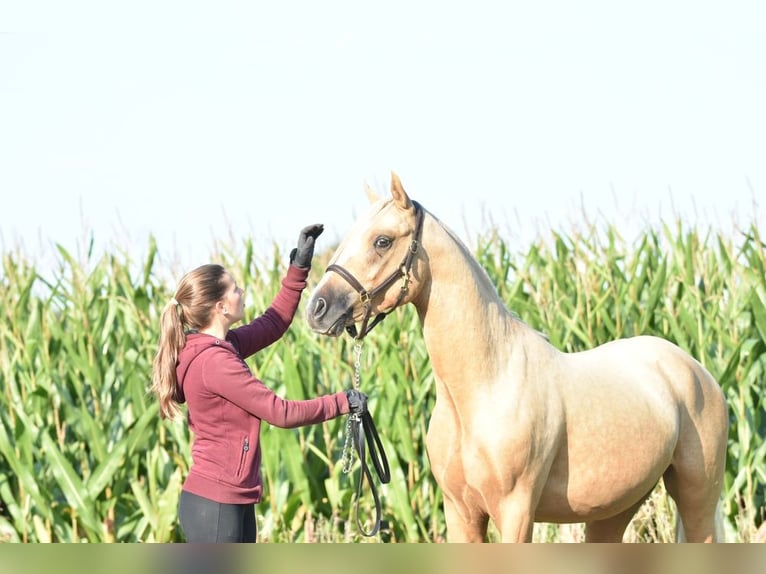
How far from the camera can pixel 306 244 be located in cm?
356

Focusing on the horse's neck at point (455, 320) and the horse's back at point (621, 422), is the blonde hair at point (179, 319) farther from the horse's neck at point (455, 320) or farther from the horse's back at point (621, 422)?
the horse's back at point (621, 422)

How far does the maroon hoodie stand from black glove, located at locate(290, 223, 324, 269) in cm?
57

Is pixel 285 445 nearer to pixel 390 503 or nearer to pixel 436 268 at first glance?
pixel 390 503

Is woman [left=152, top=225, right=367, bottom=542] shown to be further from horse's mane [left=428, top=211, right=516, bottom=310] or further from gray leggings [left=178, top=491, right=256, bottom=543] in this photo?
horse's mane [left=428, top=211, right=516, bottom=310]

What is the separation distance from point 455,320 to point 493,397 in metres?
0.30

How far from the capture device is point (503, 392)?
10.8ft

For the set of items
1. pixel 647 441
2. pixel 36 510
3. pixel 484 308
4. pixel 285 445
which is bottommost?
pixel 36 510

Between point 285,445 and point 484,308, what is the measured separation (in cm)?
311

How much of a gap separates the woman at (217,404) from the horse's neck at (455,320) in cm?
42

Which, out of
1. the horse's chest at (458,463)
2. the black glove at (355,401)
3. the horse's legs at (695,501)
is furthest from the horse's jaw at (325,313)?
the horse's legs at (695,501)

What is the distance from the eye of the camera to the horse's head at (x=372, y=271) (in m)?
3.17

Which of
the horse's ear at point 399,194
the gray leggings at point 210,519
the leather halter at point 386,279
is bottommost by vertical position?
the gray leggings at point 210,519

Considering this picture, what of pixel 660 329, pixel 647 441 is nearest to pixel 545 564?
pixel 647 441

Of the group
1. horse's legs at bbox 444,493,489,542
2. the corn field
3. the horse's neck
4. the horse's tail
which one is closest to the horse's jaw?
the horse's neck
